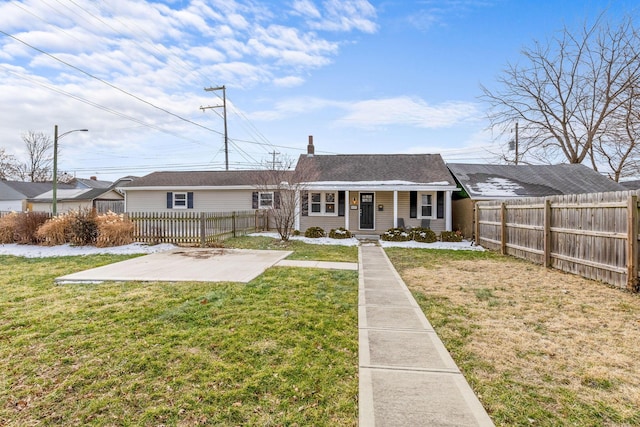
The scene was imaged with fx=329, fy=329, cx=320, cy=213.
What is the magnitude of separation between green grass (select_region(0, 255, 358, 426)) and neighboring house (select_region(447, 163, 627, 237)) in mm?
12266

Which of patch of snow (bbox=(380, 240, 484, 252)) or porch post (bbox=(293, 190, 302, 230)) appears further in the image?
porch post (bbox=(293, 190, 302, 230))

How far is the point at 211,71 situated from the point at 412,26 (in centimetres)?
1890

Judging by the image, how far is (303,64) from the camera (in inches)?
627

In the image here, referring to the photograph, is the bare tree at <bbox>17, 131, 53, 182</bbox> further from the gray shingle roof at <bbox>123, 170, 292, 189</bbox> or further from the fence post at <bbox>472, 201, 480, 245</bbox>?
the fence post at <bbox>472, 201, 480, 245</bbox>

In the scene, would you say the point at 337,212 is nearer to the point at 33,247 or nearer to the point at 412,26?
the point at 412,26

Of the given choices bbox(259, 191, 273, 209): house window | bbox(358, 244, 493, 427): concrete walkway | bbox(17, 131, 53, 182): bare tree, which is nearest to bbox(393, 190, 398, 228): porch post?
bbox(259, 191, 273, 209): house window

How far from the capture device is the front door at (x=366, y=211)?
1697 cm

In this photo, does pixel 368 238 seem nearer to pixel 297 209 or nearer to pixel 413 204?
pixel 413 204

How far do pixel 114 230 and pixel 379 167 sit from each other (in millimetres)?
12829

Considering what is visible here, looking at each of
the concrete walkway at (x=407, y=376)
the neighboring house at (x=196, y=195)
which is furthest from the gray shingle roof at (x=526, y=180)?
the concrete walkway at (x=407, y=376)

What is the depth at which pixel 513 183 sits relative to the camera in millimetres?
17031

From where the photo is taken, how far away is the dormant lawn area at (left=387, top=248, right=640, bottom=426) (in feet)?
8.34

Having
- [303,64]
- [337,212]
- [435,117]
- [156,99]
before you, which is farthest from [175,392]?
[156,99]

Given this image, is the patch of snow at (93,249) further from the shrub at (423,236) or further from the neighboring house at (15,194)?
the neighboring house at (15,194)
